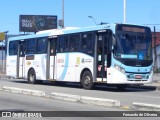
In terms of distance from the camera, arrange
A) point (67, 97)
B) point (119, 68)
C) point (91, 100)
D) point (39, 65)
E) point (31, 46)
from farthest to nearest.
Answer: point (31, 46)
point (39, 65)
point (119, 68)
point (67, 97)
point (91, 100)

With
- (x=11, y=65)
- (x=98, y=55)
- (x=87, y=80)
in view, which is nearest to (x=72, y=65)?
(x=87, y=80)

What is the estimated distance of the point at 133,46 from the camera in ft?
73.3

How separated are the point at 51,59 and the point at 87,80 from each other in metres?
4.49

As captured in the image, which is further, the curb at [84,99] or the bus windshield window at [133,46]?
the bus windshield window at [133,46]

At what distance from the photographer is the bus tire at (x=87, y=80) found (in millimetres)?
23445

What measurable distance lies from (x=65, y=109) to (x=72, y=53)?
11.1 metres

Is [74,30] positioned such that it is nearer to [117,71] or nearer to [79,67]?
[79,67]

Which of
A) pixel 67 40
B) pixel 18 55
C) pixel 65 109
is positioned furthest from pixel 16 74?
pixel 65 109

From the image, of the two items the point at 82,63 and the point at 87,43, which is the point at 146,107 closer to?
the point at 87,43

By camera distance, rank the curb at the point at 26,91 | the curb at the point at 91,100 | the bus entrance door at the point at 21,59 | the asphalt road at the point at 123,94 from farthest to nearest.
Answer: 1. the bus entrance door at the point at 21,59
2. the curb at the point at 26,91
3. the asphalt road at the point at 123,94
4. the curb at the point at 91,100

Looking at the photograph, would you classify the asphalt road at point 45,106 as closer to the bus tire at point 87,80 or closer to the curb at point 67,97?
the curb at point 67,97

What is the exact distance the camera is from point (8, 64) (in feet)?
109

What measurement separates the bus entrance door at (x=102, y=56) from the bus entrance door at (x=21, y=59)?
9383mm

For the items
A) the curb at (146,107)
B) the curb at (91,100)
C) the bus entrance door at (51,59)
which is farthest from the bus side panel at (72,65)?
the curb at (146,107)
